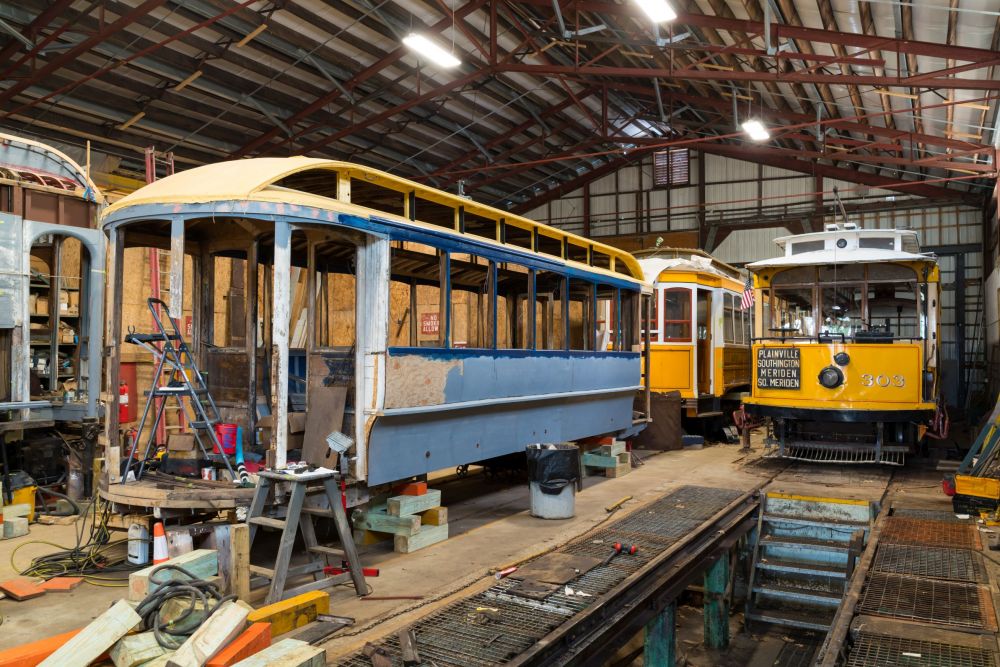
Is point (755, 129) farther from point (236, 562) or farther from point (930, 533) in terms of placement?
point (236, 562)

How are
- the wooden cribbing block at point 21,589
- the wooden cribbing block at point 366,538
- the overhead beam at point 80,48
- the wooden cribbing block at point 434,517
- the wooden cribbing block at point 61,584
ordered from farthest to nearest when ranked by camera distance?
the overhead beam at point 80,48
the wooden cribbing block at point 434,517
the wooden cribbing block at point 366,538
the wooden cribbing block at point 61,584
the wooden cribbing block at point 21,589

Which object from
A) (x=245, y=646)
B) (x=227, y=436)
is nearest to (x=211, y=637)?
(x=245, y=646)

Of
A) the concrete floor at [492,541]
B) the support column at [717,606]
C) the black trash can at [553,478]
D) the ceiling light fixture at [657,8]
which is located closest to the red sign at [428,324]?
the concrete floor at [492,541]

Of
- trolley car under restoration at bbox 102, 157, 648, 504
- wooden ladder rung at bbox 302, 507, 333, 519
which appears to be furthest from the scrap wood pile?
trolley car under restoration at bbox 102, 157, 648, 504

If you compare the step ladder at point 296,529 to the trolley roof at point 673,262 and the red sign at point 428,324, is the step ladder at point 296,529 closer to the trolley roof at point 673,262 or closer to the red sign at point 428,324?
the red sign at point 428,324

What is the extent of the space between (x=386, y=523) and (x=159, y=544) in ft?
5.85

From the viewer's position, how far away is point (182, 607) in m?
4.21

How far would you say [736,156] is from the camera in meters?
23.9

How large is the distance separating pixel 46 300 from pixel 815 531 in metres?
10.4

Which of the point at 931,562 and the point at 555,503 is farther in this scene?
the point at 555,503

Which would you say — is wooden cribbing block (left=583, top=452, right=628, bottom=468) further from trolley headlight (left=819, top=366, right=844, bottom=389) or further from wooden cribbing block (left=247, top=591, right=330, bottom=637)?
wooden cribbing block (left=247, top=591, right=330, bottom=637)

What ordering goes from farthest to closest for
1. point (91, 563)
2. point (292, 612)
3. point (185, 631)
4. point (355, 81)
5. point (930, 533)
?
point (355, 81), point (930, 533), point (91, 563), point (292, 612), point (185, 631)

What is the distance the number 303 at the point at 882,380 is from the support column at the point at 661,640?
194 inches

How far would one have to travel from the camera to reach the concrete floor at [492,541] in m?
4.67
